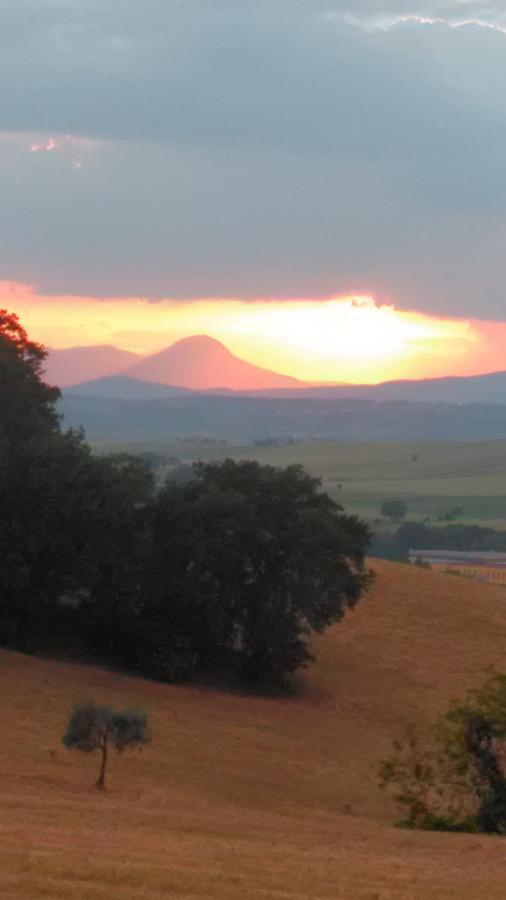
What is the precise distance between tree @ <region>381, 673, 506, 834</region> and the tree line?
51.3ft

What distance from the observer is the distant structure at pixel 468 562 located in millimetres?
89812

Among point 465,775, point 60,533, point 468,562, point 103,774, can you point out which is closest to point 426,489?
point 468,562

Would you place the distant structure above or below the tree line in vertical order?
below

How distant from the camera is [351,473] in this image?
197 meters

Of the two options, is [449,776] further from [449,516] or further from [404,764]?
[449,516]

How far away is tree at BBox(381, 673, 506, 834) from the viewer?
31.4m

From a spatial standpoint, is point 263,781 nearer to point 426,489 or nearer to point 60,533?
point 60,533

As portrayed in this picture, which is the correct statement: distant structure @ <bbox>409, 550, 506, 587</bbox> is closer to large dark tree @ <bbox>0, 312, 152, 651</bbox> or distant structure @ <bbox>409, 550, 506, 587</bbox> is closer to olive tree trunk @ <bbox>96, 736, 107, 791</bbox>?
large dark tree @ <bbox>0, 312, 152, 651</bbox>

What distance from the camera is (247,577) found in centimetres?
4912

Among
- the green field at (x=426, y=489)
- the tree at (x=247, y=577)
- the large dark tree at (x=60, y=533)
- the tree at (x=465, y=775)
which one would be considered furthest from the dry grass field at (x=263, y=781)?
the green field at (x=426, y=489)

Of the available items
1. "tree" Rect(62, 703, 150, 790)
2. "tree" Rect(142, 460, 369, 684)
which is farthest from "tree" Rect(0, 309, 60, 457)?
"tree" Rect(62, 703, 150, 790)

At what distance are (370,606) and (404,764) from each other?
28050mm

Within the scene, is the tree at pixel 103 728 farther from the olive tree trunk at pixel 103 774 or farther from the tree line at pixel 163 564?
the tree line at pixel 163 564

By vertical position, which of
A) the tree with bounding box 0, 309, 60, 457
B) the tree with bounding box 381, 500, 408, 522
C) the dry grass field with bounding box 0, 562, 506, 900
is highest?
the tree with bounding box 0, 309, 60, 457
